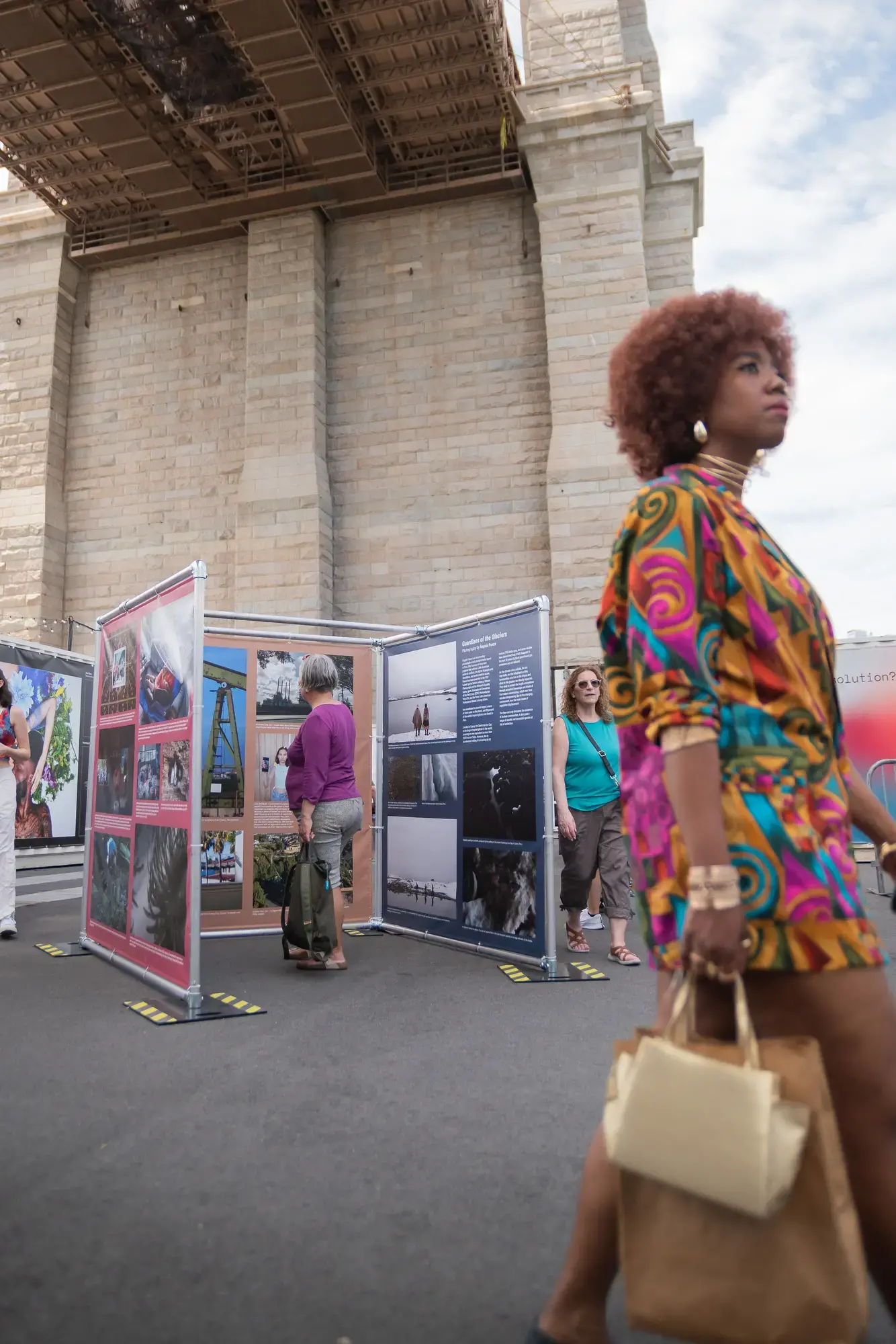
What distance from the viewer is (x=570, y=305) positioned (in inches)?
572

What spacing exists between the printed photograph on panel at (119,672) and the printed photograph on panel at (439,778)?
78.7 inches

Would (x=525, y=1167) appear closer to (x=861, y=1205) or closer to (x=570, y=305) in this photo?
(x=861, y=1205)

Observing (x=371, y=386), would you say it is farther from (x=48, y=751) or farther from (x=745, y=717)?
(x=745, y=717)

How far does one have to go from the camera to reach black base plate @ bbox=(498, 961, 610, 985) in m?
4.98

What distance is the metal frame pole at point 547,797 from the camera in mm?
5137

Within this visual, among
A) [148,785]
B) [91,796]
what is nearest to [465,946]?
[148,785]

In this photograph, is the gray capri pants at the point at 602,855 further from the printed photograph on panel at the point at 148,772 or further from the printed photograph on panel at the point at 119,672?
the printed photograph on panel at the point at 119,672

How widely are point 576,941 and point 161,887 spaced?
2.65m

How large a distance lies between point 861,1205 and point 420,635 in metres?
5.47

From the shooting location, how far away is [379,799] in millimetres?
6793

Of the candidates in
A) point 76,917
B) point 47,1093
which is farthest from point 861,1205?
point 76,917

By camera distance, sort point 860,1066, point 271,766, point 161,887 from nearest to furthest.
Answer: point 860,1066 → point 161,887 → point 271,766

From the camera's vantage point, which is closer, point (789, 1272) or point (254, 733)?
point (789, 1272)

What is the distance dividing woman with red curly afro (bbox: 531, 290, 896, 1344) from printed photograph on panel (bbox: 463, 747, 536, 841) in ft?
12.9
